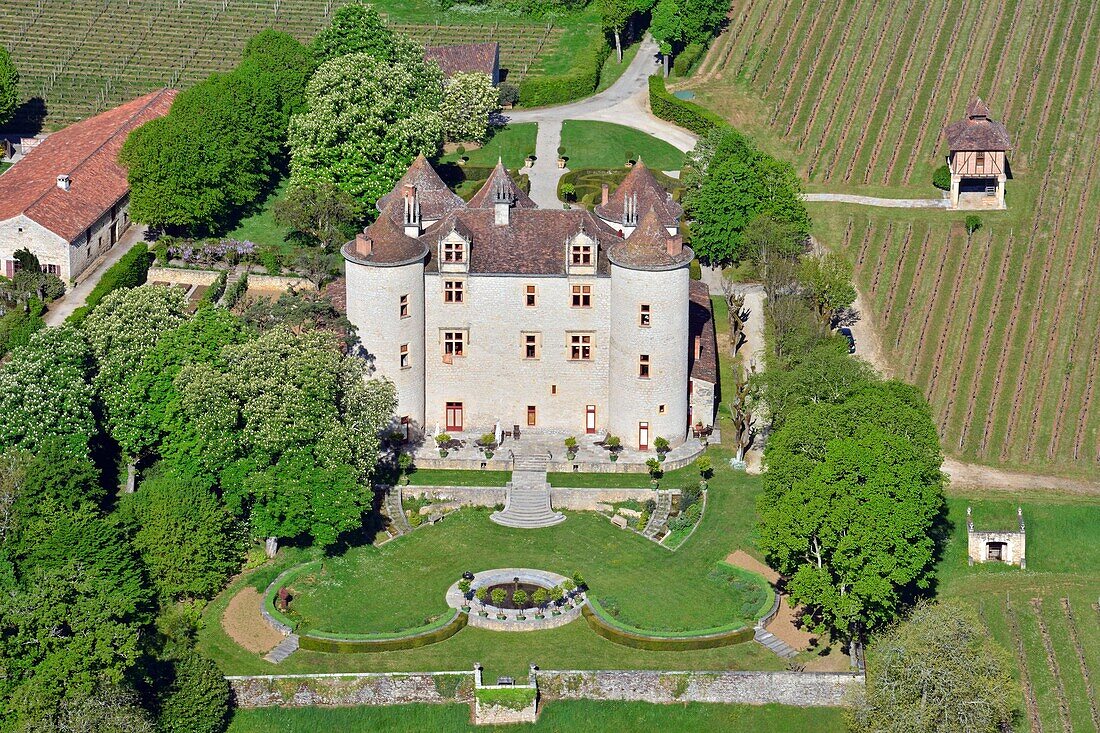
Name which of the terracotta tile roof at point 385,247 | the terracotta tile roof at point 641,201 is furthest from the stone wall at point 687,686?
the terracotta tile roof at point 641,201

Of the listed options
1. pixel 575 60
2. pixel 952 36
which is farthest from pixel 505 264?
pixel 952 36

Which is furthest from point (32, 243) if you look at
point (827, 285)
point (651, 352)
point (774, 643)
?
point (774, 643)

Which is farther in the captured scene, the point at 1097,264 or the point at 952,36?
the point at 952,36

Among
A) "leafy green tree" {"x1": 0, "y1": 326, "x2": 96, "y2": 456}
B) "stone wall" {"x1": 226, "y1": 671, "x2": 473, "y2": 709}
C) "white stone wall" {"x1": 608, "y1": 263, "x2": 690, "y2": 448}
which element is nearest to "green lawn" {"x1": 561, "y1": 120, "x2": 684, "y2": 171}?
"white stone wall" {"x1": 608, "y1": 263, "x2": 690, "y2": 448}

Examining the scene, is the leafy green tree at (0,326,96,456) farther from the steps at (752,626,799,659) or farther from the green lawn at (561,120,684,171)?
the green lawn at (561,120,684,171)

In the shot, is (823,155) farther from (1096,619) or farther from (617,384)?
(1096,619)
